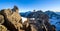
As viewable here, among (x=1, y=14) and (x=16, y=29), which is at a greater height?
(x=1, y=14)

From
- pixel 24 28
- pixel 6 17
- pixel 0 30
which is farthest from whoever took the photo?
pixel 24 28

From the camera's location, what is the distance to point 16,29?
1024 inches

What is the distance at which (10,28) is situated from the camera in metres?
25.7

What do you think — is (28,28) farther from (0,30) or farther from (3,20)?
(0,30)

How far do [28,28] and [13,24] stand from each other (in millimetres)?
4782

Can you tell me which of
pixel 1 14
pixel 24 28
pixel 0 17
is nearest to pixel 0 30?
pixel 0 17

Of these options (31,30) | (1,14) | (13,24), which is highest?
(1,14)

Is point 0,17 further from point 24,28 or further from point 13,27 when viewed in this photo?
point 24,28

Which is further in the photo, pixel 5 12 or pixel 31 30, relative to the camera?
pixel 31 30

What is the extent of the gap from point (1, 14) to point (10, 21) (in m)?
2.15

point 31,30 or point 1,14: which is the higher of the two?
point 1,14


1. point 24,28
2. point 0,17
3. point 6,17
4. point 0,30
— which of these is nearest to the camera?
point 0,30

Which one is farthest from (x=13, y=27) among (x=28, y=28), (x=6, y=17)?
(x=28, y=28)

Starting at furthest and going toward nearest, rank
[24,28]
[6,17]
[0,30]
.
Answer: [24,28]
[6,17]
[0,30]
